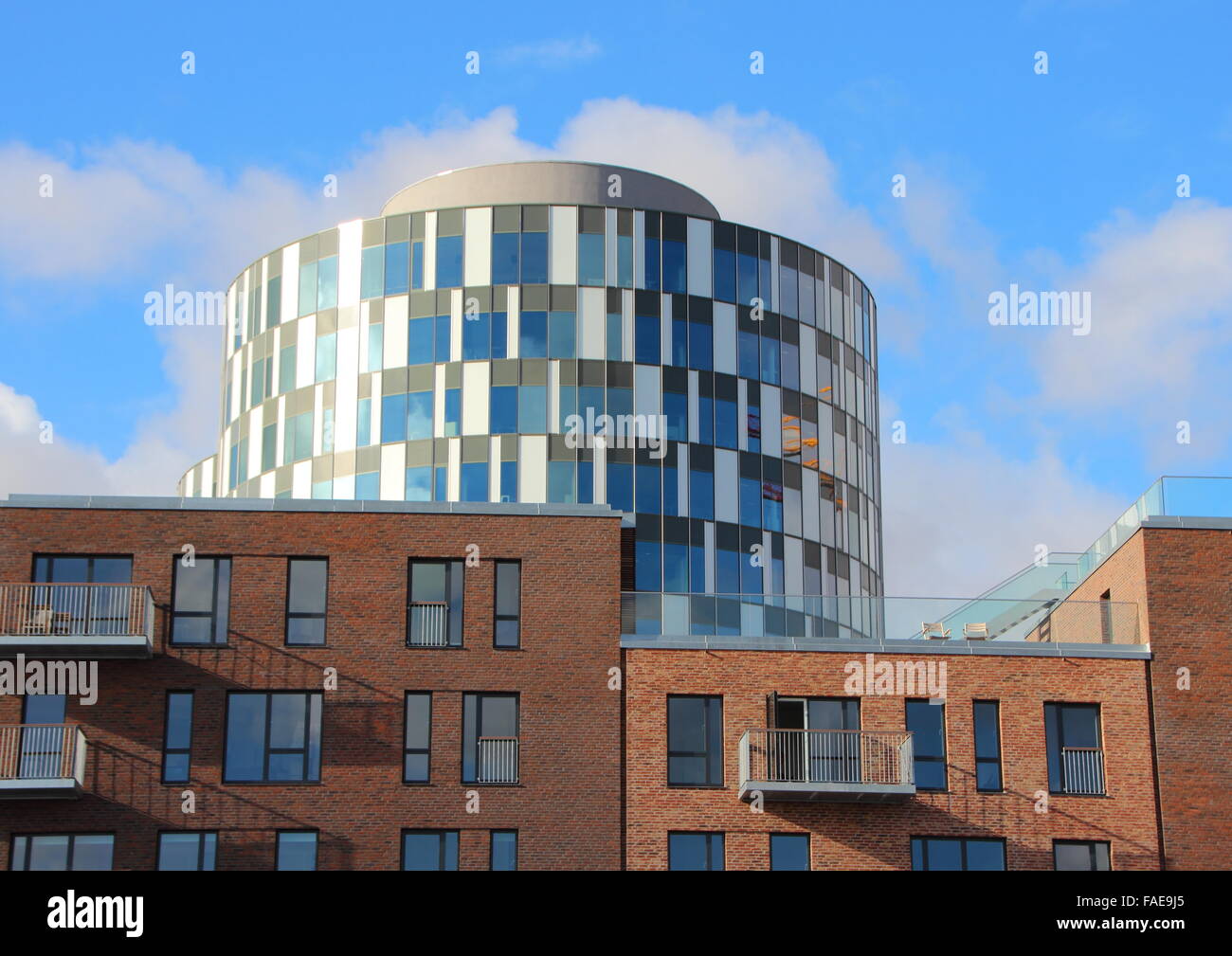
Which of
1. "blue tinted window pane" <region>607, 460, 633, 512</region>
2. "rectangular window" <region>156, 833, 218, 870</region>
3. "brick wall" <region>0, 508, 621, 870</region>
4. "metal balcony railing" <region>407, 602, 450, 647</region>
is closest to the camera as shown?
"rectangular window" <region>156, 833, 218, 870</region>

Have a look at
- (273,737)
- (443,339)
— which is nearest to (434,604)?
(273,737)

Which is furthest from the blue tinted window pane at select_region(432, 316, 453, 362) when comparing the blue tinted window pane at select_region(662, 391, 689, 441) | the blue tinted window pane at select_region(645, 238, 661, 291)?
the blue tinted window pane at select_region(662, 391, 689, 441)

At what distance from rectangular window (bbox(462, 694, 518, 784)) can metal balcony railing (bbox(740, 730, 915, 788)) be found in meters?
5.24

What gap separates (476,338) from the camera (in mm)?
76875

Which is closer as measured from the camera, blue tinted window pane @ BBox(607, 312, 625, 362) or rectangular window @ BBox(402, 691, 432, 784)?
rectangular window @ BBox(402, 691, 432, 784)

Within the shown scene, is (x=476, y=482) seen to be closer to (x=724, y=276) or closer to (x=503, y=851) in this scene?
(x=724, y=276)

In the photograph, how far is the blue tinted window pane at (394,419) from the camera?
77188mm

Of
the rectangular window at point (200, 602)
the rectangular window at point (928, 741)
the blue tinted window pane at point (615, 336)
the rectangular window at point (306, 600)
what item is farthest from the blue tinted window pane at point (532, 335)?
the rectangular window at point (928, 741)

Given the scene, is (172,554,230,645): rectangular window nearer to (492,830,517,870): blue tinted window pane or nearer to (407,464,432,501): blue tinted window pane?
(492,830,517,870): blue tinted window pane

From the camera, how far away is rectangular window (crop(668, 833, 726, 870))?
4650 cm

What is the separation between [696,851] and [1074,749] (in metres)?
9.18

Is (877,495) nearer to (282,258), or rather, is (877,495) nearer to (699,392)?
(699,392)

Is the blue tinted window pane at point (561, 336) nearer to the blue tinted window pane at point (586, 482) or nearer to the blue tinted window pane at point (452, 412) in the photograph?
the blue tinted window pane at point (452, 412)
